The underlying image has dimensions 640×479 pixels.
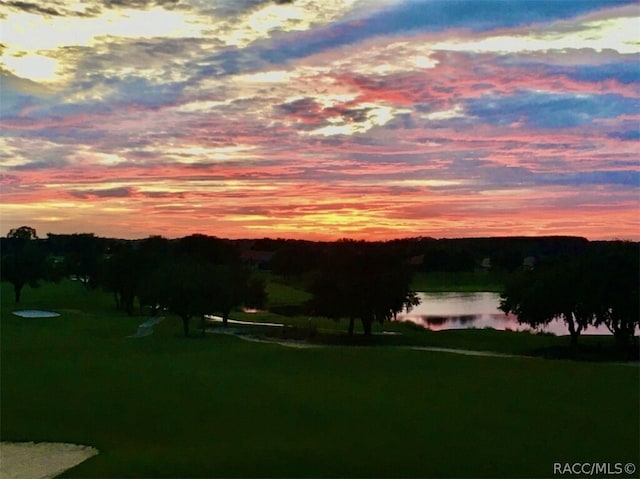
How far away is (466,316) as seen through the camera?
261ft

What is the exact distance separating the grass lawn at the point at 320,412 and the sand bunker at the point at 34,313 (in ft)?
92.6

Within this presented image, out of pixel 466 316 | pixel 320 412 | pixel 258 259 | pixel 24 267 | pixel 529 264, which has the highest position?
pixel 258 259

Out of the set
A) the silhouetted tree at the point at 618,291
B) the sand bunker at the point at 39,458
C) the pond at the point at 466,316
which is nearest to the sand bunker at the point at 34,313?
the pond at the point at 466,316

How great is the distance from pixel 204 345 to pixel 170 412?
2084cm

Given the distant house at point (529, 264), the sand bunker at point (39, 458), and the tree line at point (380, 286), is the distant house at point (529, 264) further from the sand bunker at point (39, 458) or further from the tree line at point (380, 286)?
the sand bunker at point (39, 458)

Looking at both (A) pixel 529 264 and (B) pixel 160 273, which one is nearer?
(B) pixel 160 273

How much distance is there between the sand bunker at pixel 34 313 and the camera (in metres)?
64.5

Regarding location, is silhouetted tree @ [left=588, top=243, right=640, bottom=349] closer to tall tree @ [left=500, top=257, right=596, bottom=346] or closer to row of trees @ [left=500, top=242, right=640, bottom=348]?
row of trees @ [left=500, top=242, right=640, bottom=348]

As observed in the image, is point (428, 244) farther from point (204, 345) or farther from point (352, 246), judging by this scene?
point (204, 345)

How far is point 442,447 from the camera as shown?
56.8 ft

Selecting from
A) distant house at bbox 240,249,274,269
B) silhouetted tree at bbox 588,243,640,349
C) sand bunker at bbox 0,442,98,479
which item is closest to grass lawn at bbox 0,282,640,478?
sand bunker at bbox 0,442,98,479

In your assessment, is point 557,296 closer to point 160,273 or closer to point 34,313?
point 160,273

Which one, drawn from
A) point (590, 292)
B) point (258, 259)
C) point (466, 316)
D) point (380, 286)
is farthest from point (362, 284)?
point (258, 259)

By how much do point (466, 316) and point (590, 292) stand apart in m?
36.6
